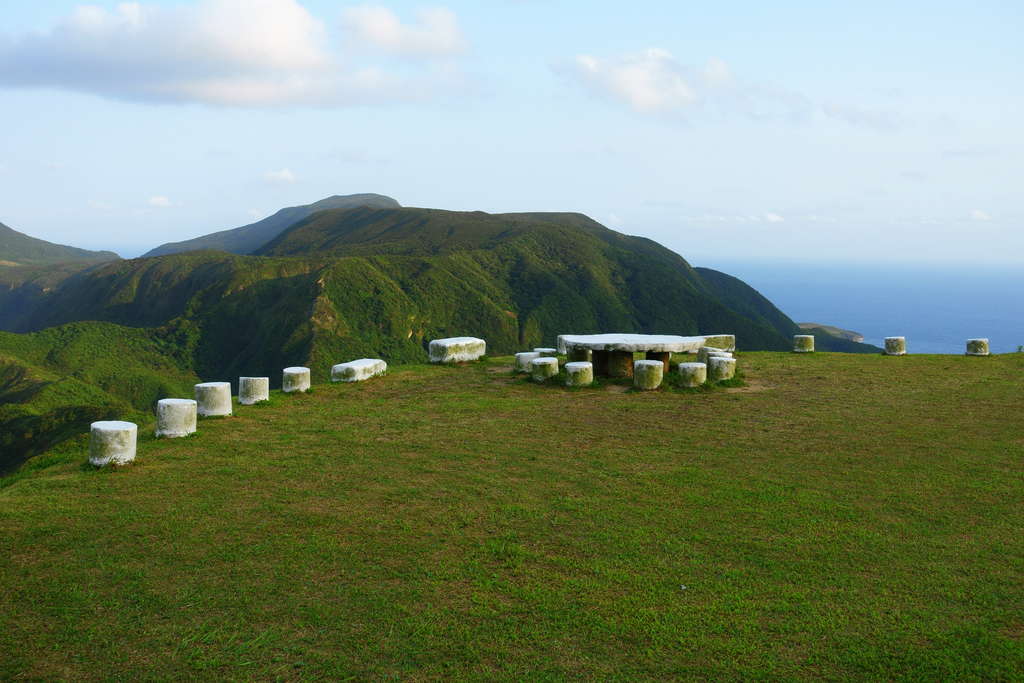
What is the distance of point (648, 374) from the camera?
54.2 feet

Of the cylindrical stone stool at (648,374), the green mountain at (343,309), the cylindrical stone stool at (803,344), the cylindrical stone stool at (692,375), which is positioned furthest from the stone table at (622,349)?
the green mountain at (343,309)

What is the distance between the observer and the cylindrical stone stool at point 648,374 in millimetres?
16500

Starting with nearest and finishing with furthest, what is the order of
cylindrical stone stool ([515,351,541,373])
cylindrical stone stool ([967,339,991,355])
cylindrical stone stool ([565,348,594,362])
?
cylindrical stone stool ([515,351,541,373]) < cylindrical stone stool ([565,348,594,362]) < cylindrical stone stool ([967,339,991,355])

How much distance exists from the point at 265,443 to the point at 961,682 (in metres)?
9.51

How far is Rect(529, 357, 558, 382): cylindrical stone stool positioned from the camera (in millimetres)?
17359

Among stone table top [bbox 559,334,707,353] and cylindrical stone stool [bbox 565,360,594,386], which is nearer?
cylindrical stone stool [bbox 565,360,594,386]

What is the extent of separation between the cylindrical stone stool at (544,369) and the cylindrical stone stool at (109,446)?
29.0 feet

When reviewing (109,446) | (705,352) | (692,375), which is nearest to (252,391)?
(109,446)

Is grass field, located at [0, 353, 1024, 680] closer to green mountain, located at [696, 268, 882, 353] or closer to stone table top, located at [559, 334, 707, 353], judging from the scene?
stone table top, located at [559, 334, 707, 353]

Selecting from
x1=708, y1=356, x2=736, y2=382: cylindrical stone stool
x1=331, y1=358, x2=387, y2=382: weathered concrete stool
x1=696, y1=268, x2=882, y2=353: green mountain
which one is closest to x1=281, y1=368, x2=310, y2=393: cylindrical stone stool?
x1=331, y1=358, x2=387, y2=382: weathered concrete stool

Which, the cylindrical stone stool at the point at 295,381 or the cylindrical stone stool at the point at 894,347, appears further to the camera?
the cylindrical stone stool at the point at 894,347

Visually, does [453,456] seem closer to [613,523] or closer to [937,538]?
[613,523]

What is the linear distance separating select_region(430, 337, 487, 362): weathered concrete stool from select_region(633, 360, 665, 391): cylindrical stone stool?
16.5 ft

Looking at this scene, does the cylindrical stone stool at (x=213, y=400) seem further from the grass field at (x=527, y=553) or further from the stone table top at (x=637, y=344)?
the stone table top at (x=637, y=344)
